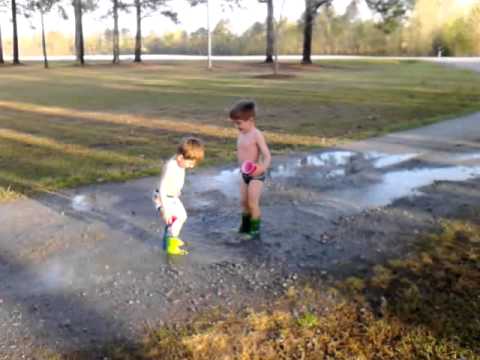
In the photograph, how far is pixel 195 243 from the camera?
165 inches

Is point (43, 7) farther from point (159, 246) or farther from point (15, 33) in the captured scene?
point (159, 246)

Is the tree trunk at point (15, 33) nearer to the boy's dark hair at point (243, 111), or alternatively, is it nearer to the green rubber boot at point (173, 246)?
the boy's dark hair at point (243, 111)

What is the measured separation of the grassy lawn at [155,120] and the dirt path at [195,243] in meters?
1.16

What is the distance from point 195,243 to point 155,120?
Result: 25.6ft

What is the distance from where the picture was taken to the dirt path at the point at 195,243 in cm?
308

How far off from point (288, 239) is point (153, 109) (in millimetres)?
10179

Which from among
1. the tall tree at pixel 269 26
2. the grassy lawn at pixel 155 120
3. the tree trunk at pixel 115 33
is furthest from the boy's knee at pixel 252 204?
the tree trunk at pixel 115 33

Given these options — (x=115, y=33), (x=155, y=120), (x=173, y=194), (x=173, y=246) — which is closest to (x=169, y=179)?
(x=173, y=194)

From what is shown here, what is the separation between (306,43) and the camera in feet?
126

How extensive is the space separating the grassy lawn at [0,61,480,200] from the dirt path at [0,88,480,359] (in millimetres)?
1160

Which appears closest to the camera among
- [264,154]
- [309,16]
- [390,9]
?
[264,154]

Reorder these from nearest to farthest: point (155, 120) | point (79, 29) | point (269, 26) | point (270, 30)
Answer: point (155, 120)
point (269, 26)
point (270, 30)
point (79, 29)

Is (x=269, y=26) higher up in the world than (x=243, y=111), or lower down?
higher up

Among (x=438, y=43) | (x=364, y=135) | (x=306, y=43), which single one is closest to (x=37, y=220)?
(x=364, y=135)
